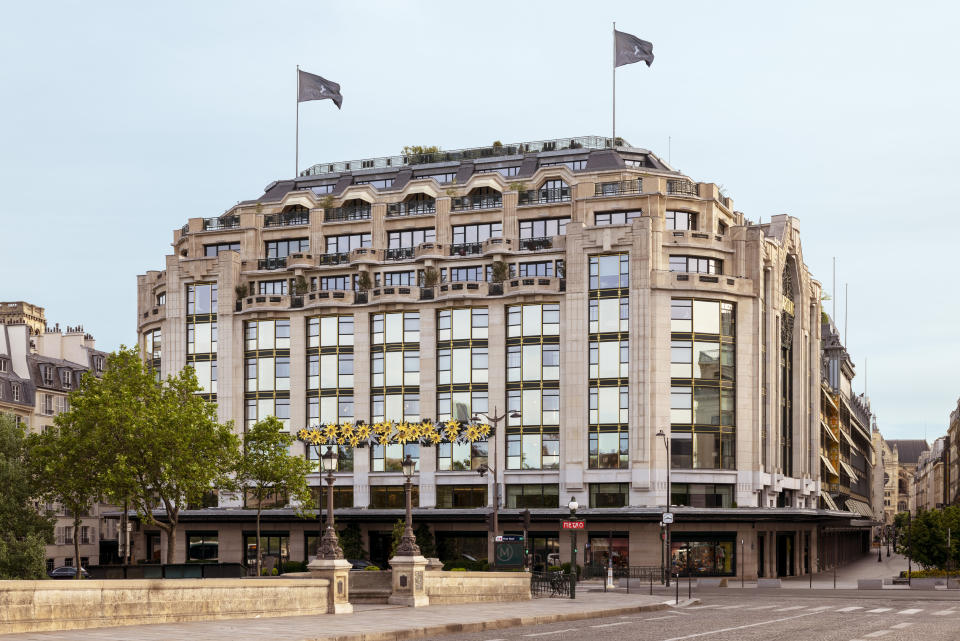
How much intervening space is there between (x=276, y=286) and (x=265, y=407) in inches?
378

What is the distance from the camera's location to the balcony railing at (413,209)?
94.5 metres

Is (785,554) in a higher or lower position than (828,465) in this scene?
lower

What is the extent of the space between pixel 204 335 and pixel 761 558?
44560 millimetres

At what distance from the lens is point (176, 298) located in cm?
9762

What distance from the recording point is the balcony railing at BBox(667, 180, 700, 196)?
8901cm

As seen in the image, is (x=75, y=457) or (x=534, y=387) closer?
(x=75, y=457)

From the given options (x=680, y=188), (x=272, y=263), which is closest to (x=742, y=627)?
(x=680, y=188)

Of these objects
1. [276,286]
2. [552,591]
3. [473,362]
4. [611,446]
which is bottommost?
[552,591]

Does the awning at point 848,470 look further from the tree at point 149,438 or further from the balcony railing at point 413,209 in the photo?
the tree at point 149,438

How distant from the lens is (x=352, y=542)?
89.1m

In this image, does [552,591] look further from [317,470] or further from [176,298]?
[176,298]

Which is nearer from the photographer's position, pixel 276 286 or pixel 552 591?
pixel 552 591

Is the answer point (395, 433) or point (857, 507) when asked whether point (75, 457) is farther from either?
point (857, 507)

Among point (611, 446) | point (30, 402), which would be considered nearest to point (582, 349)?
point (611, 446)
